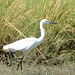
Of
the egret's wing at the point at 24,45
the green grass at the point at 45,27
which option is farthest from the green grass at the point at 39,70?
the egret's wing at the point at 24,45

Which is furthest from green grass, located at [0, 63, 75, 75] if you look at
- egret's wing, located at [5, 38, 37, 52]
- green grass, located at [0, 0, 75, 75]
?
egret's wing, located at [5, 38, 37, 52]

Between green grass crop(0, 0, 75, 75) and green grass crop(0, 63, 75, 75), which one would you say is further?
green grass crop(0, 0, 75, 75)

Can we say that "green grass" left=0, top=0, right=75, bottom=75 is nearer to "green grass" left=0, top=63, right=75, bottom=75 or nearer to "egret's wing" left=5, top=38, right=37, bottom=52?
"green grass" left=0, top=63, right=75, bottom=75

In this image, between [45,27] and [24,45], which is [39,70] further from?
[45,27]

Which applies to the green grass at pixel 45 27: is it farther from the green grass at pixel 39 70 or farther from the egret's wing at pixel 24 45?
the egret's wing at pixel 24 45

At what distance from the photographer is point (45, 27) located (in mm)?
6000

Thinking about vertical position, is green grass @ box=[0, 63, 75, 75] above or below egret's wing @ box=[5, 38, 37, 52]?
below

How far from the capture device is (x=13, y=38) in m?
5.75

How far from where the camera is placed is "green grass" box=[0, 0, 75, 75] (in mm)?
5734

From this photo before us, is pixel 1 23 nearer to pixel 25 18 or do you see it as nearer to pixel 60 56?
pixel 25 18

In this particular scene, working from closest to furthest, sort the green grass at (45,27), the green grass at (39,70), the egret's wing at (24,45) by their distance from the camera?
the green grass at (39,70)
the egret's wing at (24,45)
the green grass at (45,27)

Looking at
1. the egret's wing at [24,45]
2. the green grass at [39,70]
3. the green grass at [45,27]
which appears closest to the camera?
the green grass at [39,70]

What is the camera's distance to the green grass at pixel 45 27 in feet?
18.8

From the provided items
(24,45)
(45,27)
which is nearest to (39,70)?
(24,45)
